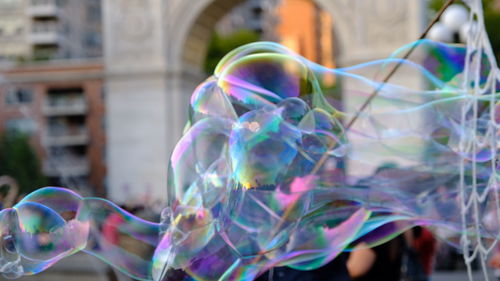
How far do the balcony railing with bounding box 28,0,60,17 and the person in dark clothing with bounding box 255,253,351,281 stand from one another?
138 feet

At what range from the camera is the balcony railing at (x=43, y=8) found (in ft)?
142

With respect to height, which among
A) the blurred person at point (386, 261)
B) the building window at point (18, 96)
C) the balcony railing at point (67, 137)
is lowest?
the balcony railing at point (67, 137)

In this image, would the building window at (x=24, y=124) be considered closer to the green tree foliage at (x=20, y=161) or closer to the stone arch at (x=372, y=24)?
the green tree foliage at (x=20, y=161)

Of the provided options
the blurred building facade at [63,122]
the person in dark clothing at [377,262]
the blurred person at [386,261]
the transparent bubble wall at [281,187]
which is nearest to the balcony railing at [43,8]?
the blurred building facade at [63,122]

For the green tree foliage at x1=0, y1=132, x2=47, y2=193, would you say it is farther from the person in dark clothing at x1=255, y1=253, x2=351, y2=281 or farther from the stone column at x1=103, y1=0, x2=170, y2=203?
the person in dark clothing at x1=255, y1=253, x2=351, y2=281

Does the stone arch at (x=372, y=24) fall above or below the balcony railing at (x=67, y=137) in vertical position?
above

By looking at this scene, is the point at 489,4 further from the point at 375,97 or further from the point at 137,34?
the point at 375,97

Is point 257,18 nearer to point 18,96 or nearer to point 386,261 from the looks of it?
point 18,96

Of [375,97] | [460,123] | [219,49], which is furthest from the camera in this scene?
[219,49]

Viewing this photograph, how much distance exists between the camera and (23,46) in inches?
1730

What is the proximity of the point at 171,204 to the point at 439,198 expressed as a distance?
1.56m

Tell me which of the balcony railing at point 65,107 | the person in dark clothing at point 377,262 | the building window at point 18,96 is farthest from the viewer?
the balcony railing at point 65,107

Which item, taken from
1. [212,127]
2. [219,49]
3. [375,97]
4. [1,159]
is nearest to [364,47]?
[375,97]

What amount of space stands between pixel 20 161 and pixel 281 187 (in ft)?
98.4
